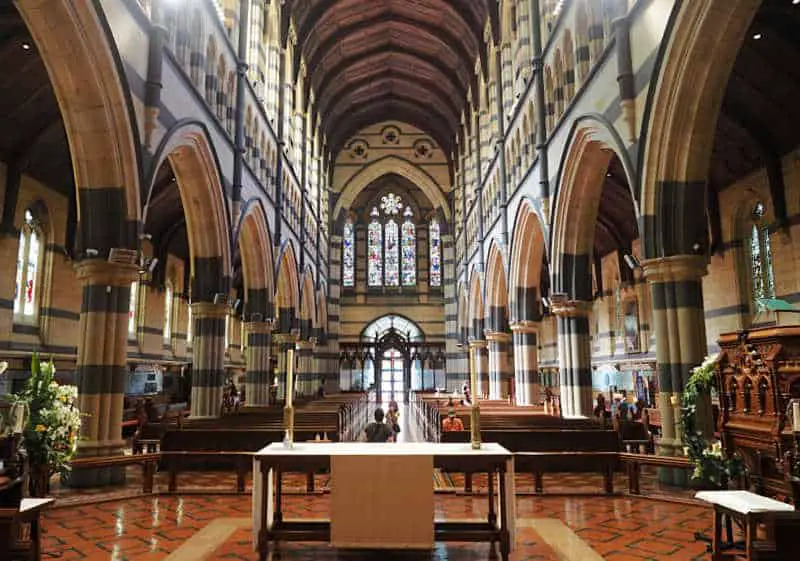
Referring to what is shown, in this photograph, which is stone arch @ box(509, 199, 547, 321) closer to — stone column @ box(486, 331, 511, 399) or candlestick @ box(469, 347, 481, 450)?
stone column @ box(486, 331, 511, 399)

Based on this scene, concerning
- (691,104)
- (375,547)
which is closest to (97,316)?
(375,547)

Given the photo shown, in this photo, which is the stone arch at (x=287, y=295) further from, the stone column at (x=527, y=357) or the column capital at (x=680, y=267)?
the column capital at (x=680, y=267)

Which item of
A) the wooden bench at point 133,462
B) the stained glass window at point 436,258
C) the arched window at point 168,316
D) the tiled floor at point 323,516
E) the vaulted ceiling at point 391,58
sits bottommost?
the tiled floor at point 323,516

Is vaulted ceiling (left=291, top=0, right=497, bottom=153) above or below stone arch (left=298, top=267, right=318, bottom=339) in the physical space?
above

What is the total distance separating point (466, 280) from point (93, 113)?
2246 centimetres

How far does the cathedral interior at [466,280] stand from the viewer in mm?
5188

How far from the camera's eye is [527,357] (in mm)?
18125

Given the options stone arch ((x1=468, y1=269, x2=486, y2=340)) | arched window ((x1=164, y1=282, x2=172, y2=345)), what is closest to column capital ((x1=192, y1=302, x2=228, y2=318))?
arched window ((x1=164, y1=282, x2=172, y2=345))

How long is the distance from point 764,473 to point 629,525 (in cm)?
131

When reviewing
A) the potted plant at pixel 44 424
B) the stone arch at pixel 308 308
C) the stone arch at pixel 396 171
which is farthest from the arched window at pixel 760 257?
the stone arch at pixel 396 171

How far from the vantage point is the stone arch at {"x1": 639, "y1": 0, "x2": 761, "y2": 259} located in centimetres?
768

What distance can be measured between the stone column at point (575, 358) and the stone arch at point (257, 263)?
8.57 m

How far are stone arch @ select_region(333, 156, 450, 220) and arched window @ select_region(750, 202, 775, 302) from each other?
21.8 metres

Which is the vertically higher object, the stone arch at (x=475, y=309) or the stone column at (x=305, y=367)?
the stone arch at (x=475, y=309)
